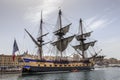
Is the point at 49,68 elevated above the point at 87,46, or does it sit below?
below

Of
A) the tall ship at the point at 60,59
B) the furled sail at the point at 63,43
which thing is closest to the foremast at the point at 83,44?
the tall ship at the point at 60,59

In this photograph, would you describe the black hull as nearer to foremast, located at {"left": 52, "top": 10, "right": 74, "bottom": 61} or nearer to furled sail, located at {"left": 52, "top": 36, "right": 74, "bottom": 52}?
foremast, located at {"left": 52, "top": 10, "right": 74, "bottom": 61}

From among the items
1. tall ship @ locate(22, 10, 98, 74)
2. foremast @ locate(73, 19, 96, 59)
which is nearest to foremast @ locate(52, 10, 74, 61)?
tall ship @ locate(22, 10, 98, 74)

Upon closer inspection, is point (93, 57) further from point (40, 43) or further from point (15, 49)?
point (15, 49)

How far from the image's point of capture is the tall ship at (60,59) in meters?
62.8

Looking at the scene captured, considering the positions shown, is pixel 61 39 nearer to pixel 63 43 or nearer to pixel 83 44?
pixel 63 43

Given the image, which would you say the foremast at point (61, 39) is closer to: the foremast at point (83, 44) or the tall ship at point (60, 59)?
the tall ship at point (60, 59)

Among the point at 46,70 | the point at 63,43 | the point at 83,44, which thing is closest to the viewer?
the point at 46,70

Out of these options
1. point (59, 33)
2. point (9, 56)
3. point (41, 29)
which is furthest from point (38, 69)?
point (9, 56)

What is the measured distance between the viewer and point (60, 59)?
7819 centimetres

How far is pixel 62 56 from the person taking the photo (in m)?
81.8

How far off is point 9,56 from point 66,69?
253 feet

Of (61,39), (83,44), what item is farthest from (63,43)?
(83,44)

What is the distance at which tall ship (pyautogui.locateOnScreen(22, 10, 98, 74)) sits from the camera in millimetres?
62763
